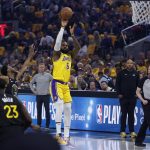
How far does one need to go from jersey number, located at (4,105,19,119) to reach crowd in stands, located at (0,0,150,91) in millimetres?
12842

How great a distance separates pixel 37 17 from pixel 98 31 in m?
4.22

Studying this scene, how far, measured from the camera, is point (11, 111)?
20.8ft

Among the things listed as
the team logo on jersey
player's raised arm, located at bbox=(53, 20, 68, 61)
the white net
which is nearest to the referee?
the team logo on jersey

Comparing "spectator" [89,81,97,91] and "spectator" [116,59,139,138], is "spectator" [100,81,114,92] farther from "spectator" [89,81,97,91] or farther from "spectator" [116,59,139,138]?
"spectator" [116,59,139,138]

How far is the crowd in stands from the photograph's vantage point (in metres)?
22.9

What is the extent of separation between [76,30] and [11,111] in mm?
19852

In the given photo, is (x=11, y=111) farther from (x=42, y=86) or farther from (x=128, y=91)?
(x=42, y=86)

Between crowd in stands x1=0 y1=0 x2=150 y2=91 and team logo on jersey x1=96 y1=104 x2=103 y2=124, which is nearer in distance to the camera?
team logo on jersey x1=96 y1=104 x2=103 y2=124

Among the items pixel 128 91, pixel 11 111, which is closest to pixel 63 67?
pixel 128 91

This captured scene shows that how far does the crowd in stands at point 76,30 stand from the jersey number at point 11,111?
12.8 metres

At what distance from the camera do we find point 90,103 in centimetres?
1571

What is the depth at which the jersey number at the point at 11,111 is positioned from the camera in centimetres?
629

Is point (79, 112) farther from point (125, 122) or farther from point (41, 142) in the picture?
point (41, 142)

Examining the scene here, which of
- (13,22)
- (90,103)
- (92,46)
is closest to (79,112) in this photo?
(90,103)
